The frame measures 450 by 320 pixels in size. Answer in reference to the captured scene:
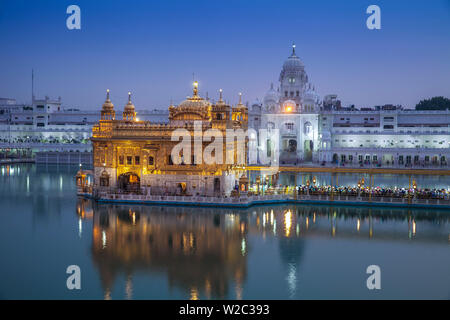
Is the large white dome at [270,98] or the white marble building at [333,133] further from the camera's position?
the large white dome at [270,98]

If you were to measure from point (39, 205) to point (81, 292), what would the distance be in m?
16.4

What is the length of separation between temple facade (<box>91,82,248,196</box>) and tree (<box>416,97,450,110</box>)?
62.2 m

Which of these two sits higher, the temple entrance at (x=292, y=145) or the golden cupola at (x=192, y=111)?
the golden cupola at (x=192, y=111)

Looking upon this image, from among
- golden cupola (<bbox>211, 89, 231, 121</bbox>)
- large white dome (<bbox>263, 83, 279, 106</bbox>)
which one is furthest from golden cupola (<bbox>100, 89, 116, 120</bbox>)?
large white dome (<bbox>263, 83, 279, 106</bbox>)

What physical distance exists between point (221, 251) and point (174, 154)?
1236 centimetres

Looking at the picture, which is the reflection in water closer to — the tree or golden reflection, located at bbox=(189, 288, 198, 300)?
golden reflection, located at bbox=(189, 288, 198, 300)

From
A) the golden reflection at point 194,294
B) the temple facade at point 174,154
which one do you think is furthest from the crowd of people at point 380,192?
the golden reflection at point 194,294

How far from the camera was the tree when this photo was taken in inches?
3393

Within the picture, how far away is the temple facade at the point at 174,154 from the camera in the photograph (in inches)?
1265

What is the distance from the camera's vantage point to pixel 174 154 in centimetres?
3253

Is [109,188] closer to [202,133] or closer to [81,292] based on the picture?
[202,133]

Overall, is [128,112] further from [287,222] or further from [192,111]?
[287,222]

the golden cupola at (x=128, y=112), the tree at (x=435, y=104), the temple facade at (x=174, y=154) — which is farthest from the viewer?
the tree at (x=435, y=104)

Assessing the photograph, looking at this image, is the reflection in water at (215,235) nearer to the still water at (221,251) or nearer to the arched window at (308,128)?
the still water at (221,251)
